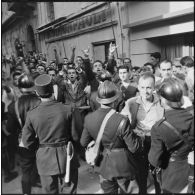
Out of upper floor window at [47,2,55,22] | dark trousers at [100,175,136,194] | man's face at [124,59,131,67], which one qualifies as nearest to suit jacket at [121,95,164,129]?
man's face at [124,59,131,67]

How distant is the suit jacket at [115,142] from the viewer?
143 centimetres

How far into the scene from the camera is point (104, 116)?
4.79ft

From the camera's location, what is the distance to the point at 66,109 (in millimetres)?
1624

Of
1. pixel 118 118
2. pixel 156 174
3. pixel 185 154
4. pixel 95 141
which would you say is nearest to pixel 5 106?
pixel 95 141

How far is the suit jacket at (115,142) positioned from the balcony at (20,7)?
83cm

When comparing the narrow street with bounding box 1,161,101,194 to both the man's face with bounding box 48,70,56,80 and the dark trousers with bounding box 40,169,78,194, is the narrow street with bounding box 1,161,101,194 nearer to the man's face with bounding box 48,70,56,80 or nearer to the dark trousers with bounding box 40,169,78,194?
the dark trousers with bounding box 40,169,78,194

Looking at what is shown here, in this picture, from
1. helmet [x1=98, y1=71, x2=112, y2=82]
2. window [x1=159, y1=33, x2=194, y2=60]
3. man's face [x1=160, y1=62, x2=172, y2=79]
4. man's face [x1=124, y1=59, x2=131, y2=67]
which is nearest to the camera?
window [x1=159, y1=33, x2=194, y2=60]

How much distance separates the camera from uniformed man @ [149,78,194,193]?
1.24 meters

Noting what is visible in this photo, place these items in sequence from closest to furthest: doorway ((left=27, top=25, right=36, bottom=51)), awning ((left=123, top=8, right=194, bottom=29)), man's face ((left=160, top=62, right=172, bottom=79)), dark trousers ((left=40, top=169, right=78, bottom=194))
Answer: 1. awning ((left=123, top=8, right=194, bottom=29))
2. man's face ((left=160, top=62, right=172, bottom=79))
3. dark trousers ((left=40, top=169, right=78, bottom=194))
4. doorway ((left=27, top=25, right=36, bottom=51))

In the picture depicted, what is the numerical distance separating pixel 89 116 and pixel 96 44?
43 centimetres

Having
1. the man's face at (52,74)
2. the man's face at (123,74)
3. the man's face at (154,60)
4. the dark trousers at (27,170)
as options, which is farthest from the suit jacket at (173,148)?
the dark trousers at (27,170)

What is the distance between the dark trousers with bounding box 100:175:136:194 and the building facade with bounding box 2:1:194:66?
2.28 feet

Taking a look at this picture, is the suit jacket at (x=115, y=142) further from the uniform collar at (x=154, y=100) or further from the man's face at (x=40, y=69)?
the man's face at (x=40, y=69)

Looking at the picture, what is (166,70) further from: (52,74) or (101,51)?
(52,74)
